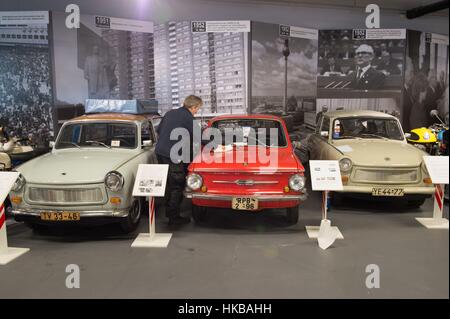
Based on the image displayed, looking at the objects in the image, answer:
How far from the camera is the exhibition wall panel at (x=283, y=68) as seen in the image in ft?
31.1

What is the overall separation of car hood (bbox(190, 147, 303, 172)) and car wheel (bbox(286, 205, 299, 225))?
61 cm

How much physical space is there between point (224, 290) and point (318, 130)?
4736mm

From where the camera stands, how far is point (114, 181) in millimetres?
4316

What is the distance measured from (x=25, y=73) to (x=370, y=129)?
22.8ft

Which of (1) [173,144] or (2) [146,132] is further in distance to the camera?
(2) [146,132]

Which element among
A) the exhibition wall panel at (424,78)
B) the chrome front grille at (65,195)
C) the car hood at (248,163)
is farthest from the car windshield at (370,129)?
the exhibition wall panel at (424,78)

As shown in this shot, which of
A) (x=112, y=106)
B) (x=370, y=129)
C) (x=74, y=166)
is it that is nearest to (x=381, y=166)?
(x=370, y=129)

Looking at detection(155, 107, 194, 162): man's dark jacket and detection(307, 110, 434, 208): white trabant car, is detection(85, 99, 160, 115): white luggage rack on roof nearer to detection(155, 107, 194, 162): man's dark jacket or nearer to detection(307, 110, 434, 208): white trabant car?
detection(155, 107, 194, 162): man's dark jacket

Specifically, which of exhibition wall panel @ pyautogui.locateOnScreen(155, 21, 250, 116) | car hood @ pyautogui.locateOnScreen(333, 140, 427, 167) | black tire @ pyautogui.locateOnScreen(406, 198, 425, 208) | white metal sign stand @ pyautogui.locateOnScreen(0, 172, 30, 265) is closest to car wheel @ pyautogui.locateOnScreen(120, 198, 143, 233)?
white metal sign stand @ pyautogui.locateOnScreen(0, 172, 30, 265)

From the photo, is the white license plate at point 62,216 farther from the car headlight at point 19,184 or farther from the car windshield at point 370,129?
the car windshield at point 370,129

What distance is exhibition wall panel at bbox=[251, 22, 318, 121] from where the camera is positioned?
9.47m

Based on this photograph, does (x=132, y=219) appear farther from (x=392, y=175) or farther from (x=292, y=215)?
(x=392, y=175)

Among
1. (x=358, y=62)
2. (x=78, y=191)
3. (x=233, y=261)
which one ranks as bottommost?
(x=233, y=261)
